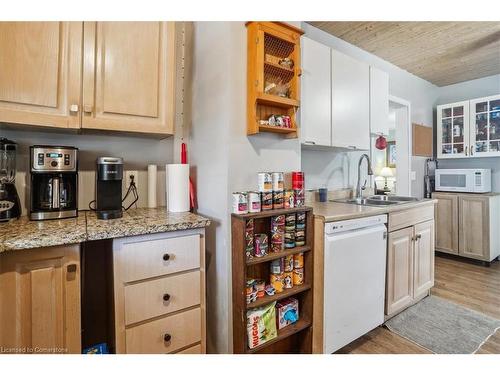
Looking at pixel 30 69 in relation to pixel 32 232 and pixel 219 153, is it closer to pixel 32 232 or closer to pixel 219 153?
pixel 32 232

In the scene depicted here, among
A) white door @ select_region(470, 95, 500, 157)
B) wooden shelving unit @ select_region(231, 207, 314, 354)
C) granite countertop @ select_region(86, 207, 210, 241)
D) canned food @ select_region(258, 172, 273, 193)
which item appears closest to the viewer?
granite countertop @ select_region(86, 207, 210, 241)

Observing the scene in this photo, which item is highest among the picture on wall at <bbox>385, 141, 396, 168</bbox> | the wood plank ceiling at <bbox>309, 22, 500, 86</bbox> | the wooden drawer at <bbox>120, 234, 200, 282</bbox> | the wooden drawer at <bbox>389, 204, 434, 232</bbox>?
the wood plank ceiling at <bbox>309, 22, 500, 86</bbox>

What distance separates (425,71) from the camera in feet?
11.2

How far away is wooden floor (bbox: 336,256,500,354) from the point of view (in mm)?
1718

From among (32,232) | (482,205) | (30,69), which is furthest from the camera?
(482,205)

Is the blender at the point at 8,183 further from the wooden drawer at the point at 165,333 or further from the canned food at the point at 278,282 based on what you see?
the canned food at the point at 278,282

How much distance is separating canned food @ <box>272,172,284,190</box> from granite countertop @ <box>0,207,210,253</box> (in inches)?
17.2

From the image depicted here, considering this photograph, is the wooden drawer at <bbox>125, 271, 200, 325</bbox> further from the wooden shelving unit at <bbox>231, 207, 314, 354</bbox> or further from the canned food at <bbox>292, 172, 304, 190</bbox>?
the canned food at <bbox>292, 172, 304, 190</bbox>

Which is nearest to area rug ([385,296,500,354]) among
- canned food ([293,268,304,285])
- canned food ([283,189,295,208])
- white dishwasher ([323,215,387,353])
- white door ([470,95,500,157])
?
white dishwasher ([323,215,387,353])

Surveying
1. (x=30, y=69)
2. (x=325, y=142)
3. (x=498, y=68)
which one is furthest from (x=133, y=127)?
(x=498, y=68)

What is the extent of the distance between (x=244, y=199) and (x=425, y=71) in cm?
345

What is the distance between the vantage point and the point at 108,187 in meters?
1.39

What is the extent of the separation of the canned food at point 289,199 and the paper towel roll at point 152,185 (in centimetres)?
81

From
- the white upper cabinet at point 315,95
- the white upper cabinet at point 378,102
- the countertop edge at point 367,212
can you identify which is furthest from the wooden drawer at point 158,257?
the white upper cabinet at point 378,102
